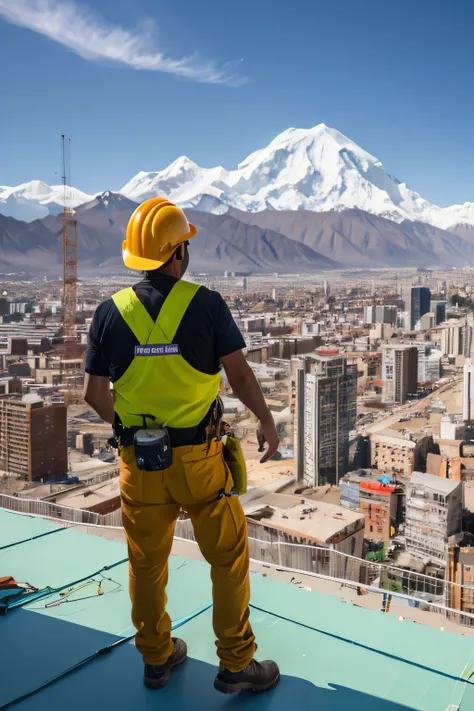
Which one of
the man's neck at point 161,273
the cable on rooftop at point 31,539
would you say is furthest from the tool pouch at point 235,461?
the cable on rooftop at point 31,539

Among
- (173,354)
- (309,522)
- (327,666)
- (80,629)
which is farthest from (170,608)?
(309,522)

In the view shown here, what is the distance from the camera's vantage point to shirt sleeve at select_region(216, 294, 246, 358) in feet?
2.53

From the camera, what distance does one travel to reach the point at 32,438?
34.9ft

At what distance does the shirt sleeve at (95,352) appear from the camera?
2.65ft

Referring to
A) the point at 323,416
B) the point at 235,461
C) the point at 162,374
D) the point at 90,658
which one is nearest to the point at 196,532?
the point at 235,461

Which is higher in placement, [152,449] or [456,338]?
[152,449]

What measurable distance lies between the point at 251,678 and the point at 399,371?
53.4ft

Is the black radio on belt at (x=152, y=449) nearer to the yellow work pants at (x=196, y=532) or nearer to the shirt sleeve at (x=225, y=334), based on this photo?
the yellow work pants at (x=196, y=532)

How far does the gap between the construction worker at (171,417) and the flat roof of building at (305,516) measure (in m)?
6.12

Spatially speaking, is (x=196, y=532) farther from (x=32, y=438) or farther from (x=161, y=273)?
(x=32, y=438)

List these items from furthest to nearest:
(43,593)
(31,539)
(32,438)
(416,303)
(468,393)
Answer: (416,303) → (468,393) → (32,438) → (31,539) → (43,593)

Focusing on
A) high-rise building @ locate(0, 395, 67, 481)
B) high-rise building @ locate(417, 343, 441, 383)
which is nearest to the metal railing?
high-rise building @ locate(0, 395, 67, 481)

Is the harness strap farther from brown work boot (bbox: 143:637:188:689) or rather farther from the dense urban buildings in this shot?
the dense urban buildings

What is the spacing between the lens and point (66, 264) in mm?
14477
